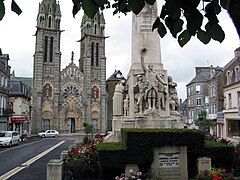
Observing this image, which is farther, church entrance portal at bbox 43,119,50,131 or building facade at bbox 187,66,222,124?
church entrance portal at bbox 43,119,50,131

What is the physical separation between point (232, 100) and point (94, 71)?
116 ft

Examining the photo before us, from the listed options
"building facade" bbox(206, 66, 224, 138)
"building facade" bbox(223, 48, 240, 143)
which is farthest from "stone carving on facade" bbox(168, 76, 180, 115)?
"building facade" bbox(206, 66, 224, 138)

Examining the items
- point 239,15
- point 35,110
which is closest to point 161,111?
point 239,15

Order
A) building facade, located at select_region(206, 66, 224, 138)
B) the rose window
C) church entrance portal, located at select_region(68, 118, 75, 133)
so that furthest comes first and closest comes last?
1. the rose window
2. church entrance portal, located at select_region(68, 118, 75, 133)
3. building facade, located at select_region(206, 66, 224, 138)

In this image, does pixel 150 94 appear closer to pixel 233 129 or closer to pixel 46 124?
pixel 233 129

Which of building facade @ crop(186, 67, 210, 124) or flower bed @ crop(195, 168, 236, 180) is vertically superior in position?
building facade @ crop(186, 67, 210, 124)

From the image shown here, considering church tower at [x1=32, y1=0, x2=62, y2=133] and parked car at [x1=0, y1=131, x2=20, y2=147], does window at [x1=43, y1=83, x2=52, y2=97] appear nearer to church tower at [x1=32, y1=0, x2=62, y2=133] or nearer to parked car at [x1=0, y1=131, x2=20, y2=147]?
church tower at [x1=32, y1=0, x2=62, y2=133]

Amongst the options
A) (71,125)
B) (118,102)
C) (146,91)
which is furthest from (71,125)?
(146,91)

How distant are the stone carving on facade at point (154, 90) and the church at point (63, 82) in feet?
145

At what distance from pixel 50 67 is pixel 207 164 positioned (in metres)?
50.8

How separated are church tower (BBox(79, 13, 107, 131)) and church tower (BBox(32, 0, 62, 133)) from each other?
5856 millimetres

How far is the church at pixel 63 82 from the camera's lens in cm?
5362

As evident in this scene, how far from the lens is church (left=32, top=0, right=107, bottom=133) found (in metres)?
53.6

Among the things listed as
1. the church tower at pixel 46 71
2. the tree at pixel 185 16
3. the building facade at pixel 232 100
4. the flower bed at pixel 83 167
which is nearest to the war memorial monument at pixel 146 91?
the flower bed at pixel 83 167
